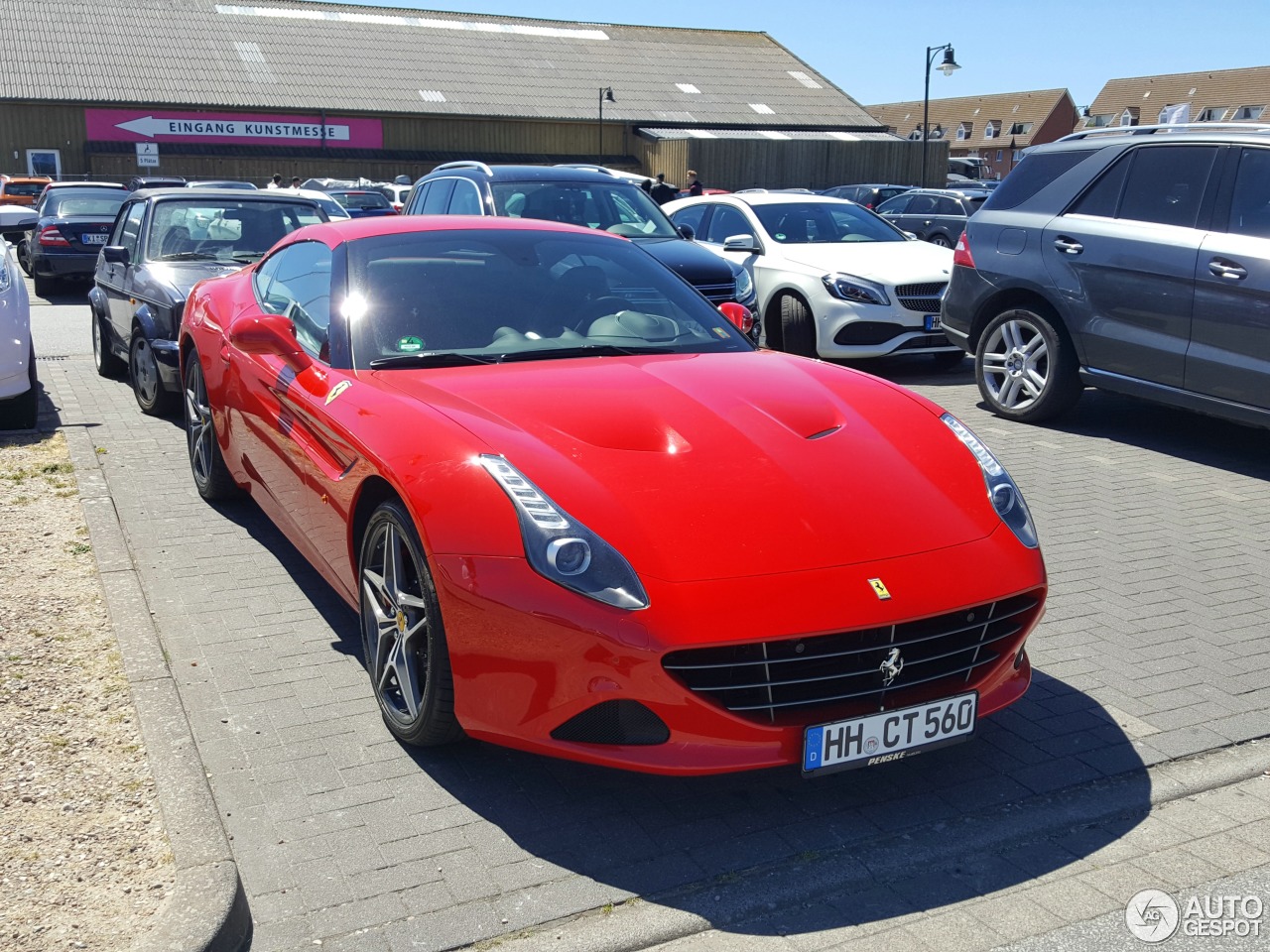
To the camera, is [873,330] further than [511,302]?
Yes

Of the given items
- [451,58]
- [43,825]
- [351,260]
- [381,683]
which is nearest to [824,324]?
[351,260]

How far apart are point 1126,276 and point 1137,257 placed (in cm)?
14

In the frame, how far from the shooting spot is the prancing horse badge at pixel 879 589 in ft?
10.3

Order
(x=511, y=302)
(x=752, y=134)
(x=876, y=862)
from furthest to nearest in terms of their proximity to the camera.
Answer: (x=752, y=134) < (x=511, y=302) < (x=876, y=862)

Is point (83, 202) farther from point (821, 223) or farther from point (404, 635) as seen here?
point (404, 635)

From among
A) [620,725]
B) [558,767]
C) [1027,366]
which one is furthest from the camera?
[1027,366]

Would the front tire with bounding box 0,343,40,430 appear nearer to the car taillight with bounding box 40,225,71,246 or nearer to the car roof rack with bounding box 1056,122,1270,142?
the car roof rack with bounding box 1056,122,1270,142

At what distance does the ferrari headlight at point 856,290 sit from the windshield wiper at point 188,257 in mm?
5013

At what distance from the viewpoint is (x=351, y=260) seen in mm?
4633

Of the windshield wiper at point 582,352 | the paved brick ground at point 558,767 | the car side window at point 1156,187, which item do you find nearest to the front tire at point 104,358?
the paved brick ground at point 558,767

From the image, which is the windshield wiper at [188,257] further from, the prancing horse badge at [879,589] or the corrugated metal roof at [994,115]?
the corrugated metal roof at [994,115]

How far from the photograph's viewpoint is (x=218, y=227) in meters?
9.05

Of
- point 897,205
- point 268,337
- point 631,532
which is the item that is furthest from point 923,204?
point 631,532

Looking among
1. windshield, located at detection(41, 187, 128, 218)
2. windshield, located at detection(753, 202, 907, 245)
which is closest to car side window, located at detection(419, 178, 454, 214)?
windshield, located at detection(753, 202, 907, 245)
